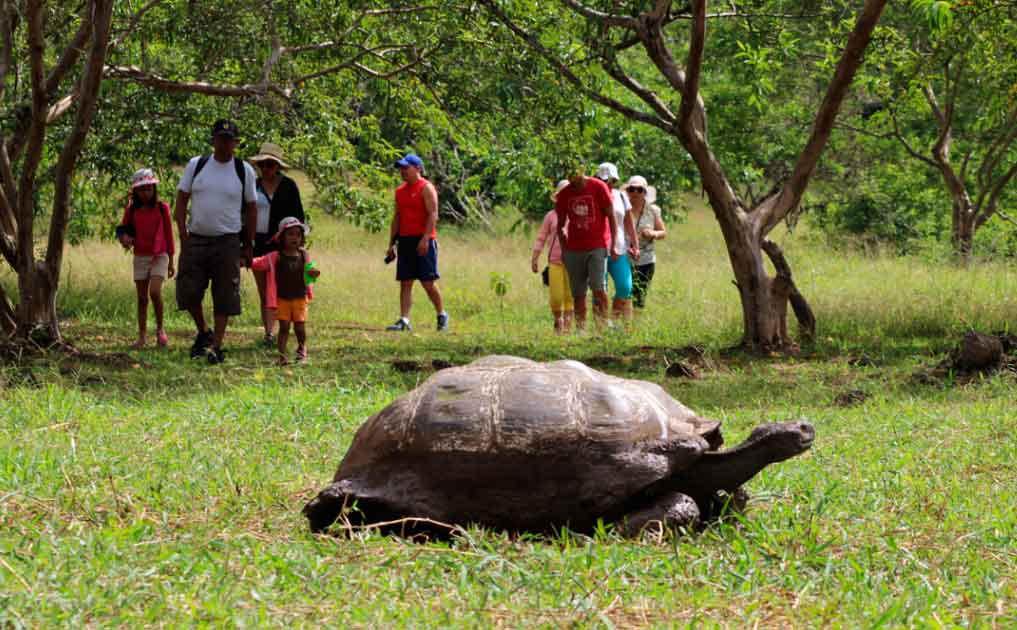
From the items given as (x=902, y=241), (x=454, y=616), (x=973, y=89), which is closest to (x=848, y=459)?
(x=454, y=616)

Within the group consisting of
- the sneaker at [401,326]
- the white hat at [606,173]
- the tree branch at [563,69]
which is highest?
the tree branch at [563,69]

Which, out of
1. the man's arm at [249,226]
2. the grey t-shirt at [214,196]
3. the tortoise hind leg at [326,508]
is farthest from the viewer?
the man's arm at [249,226]

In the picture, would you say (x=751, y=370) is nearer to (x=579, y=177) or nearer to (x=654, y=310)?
(x=579, y=177)

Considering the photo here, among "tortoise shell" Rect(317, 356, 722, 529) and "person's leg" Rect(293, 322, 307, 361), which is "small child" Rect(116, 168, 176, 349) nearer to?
"person's leg" Rect(293, 322, 307, 361)

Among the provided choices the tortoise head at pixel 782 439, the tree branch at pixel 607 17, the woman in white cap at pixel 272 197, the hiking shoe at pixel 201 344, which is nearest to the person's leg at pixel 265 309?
the woman in white cap at pixel 272 197

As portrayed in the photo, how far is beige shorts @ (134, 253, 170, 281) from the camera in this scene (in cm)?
1133

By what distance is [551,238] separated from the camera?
12781mm

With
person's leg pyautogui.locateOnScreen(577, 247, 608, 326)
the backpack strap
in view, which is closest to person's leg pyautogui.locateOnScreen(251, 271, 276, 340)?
the backpack strap

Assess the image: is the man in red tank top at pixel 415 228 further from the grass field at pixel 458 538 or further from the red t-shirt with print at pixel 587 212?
the grass field at pixel 458 538

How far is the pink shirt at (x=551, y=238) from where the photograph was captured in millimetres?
12555

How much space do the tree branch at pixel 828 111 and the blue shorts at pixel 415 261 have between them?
3.45 m

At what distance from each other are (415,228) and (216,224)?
A: 3.31 metres

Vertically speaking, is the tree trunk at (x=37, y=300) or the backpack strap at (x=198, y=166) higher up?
the backpack strap at (x=198, y=166)

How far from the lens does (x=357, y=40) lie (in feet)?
43.7
